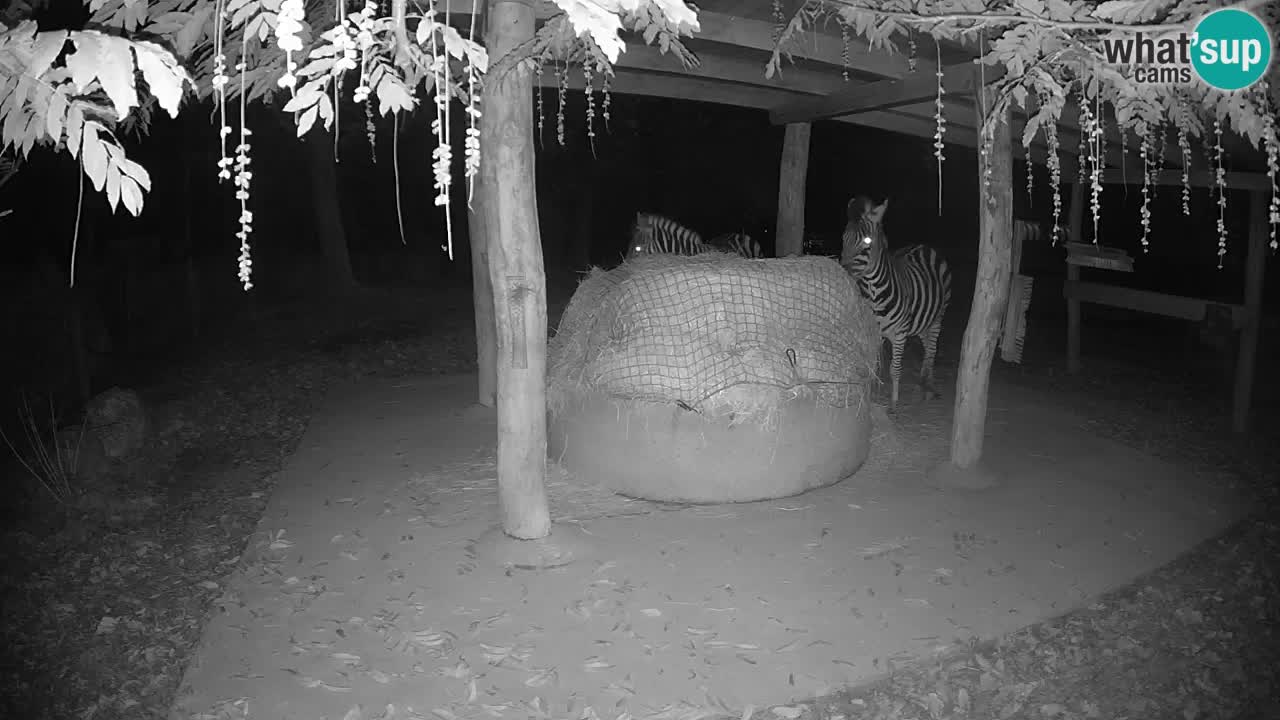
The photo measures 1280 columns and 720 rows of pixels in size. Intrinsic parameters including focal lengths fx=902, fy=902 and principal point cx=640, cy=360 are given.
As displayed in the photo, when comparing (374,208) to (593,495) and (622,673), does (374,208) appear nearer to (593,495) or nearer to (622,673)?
(593,495)

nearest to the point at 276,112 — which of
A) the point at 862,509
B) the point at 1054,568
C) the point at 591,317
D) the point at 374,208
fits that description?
the point at 374,208

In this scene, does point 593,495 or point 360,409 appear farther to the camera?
point 360,409

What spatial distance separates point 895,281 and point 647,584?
15.4 ft

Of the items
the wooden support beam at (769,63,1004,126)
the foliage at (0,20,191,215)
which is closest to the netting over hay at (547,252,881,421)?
the wooden support beam at (769,63,1004,126)

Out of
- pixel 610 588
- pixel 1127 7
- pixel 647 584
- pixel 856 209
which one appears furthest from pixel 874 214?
pixel 1127 7

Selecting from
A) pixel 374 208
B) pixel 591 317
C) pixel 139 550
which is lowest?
pixel 139 550

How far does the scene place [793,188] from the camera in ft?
30.1

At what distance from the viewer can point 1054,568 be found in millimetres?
4855

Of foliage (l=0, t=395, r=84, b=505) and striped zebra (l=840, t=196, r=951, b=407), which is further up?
striped zebra (l=840, t=196, r=951, b=407)

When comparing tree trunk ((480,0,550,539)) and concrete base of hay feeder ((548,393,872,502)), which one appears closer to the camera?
tree trunk ((480,0,550,539))

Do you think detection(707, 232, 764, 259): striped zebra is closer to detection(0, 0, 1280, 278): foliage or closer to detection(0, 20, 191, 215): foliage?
detection(0, 0, 1280, 278): foliage

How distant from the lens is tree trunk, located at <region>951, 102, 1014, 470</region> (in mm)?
6043

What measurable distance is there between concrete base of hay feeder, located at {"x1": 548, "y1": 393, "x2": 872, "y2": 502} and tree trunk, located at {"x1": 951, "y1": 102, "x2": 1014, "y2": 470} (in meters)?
0.87

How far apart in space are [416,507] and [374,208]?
18279 millimetres
